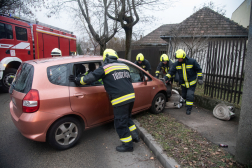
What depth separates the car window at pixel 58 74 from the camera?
9.15 ft

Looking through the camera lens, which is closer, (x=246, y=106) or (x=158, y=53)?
(x=246, y=106)

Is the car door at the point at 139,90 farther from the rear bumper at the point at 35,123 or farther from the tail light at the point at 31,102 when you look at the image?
the tail light at the point at 31,102

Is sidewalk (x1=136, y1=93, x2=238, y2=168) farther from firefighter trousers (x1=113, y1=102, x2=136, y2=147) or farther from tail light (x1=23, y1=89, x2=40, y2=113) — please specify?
tail light (x1=23, y1=89, x2=40, y2=113)

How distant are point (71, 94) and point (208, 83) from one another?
169 inches

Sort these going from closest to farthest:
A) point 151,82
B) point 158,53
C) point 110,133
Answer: point 110,133 < point 151,82 < point 158,53

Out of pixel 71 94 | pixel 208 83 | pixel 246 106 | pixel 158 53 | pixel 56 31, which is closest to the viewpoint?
pixel 246 106

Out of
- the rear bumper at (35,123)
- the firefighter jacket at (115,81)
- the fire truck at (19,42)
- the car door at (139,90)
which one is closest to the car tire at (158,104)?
the car door at (139,90)

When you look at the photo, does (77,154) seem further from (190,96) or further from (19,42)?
(19,42)

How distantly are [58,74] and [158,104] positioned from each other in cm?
279

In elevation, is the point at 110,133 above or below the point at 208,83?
below

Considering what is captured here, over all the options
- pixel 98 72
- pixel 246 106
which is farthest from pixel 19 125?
pixel 246 106

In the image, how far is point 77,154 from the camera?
9.43ft

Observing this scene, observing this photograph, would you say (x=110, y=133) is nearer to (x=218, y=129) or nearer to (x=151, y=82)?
(x=151, y=82)

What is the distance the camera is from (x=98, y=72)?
2777mm
